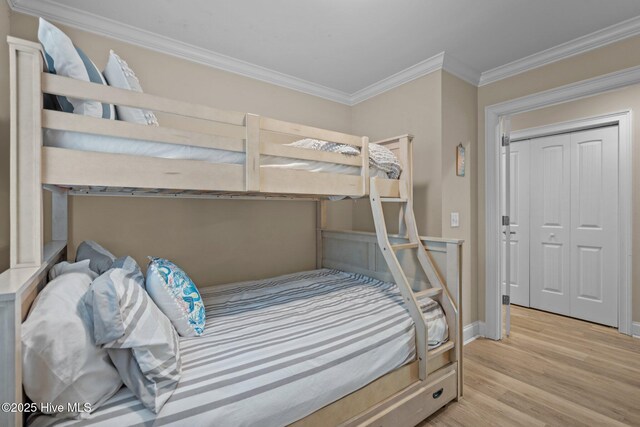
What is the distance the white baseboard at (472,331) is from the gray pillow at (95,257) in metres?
2.71

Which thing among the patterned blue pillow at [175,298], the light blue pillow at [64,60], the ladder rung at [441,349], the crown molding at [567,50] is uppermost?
the crown molding at [567,50]

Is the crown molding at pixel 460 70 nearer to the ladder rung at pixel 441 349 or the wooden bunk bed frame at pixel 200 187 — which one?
the wooden bunk bed frame at pixel 200 187

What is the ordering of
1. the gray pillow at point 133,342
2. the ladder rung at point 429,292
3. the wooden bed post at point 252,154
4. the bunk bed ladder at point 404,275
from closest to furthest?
the gray pillow at point 133,342 < the wooden bed post at point 252,154 < the bunk bed ladder at point 404,275 < the ladder rung at point 429,292

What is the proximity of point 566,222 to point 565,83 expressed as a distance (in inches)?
65.6

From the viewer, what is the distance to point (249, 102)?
2.59m

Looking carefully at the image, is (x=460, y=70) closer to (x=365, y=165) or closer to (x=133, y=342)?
(x=365, y=165)

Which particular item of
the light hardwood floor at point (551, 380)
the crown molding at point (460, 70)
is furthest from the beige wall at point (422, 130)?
the light hardwood floor at point (551, 380)

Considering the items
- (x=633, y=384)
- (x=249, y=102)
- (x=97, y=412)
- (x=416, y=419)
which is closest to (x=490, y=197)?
(x=633, y=384)

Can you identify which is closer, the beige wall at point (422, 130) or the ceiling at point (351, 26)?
the ceiling at point (351, 26)

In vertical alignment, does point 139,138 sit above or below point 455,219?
above

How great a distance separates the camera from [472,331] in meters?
2.72

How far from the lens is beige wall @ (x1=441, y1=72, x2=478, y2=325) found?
2.49 metres

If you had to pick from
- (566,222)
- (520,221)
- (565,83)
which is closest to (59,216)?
(565,83)

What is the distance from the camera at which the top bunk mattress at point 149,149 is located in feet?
3.49
